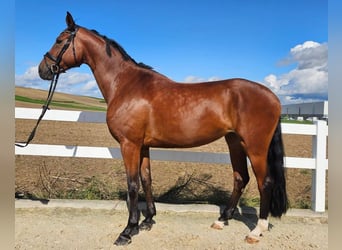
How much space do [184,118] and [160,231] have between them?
4.74 feet

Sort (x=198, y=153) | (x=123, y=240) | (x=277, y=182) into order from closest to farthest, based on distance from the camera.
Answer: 1. (x=123, y=240)
2. (x=277, y=182)
3. (x=198, y=153)

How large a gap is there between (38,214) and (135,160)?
5.83 feet

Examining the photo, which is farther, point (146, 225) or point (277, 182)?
point (146, 225)

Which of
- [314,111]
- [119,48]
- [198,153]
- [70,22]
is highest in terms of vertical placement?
[70,22]

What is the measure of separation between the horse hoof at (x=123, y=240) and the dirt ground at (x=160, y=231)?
59 mm

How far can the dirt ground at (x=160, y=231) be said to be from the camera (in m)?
3.16

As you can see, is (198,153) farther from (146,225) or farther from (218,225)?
(146,225)

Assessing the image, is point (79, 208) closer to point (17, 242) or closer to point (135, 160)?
point (17, 242)

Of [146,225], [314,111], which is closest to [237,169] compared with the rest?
[146,225]

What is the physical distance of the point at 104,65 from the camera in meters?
3.67

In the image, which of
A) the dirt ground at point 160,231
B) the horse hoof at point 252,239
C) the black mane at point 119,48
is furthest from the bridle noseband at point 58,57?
the horse hoof at point 252,239

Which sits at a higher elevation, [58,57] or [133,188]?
[58,57]

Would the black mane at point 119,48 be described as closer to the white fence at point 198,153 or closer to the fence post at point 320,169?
the white fence at point 198,153

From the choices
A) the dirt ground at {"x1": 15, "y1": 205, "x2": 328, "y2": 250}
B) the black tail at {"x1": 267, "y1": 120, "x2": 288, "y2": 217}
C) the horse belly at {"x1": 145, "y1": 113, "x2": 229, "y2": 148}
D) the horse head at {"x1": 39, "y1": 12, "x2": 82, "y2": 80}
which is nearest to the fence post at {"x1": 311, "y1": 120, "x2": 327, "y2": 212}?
the dirt ground at {"x1": 15, "y1": 205, "x2": 328, "y2": 250}
